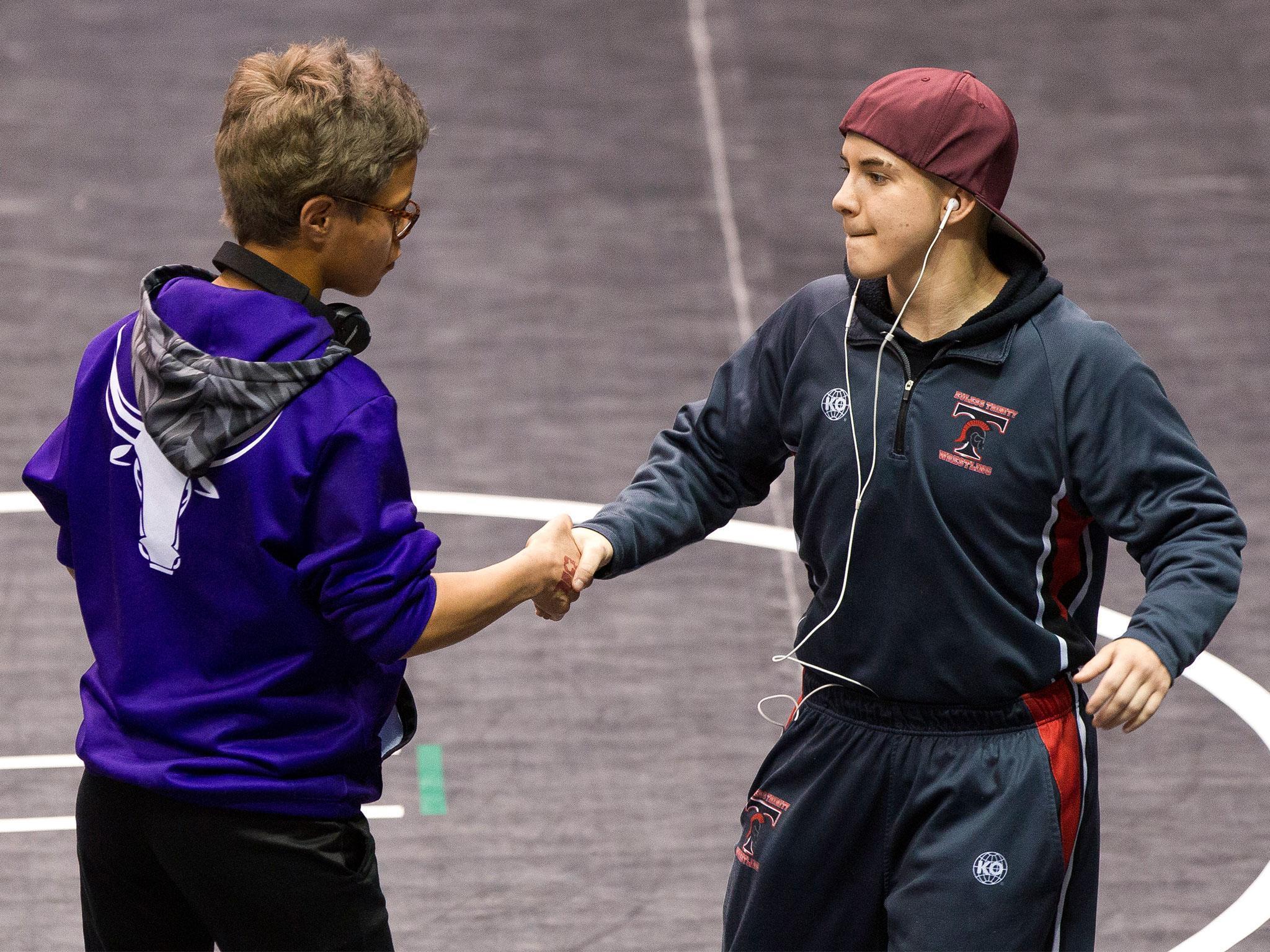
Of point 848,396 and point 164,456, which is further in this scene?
point 848,396

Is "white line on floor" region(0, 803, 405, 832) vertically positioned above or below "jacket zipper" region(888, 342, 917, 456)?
below

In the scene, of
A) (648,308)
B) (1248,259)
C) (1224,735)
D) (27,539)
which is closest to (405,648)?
(1224,735)

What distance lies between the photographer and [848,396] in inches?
127

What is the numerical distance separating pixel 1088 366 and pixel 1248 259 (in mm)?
4593

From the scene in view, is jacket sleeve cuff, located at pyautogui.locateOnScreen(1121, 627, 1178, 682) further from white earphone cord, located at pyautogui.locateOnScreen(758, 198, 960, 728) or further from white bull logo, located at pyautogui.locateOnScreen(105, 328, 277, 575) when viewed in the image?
white bull logo, located at pyautogui.locateOnScreen(105, 328, 277, 575)

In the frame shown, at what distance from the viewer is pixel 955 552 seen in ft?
10.2

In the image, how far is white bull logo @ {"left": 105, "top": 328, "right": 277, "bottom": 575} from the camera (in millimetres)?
2670

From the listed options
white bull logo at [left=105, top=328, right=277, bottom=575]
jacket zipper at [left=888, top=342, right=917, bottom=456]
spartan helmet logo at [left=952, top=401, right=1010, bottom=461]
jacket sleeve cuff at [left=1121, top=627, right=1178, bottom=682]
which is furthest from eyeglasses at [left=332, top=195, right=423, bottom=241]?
jacket sleeve cuff at [left=1121, top=627, right=1178, bottom=682]

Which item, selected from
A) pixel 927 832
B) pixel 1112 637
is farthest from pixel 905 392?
pixel 1112 637

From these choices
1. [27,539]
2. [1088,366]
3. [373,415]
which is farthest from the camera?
[27,539]

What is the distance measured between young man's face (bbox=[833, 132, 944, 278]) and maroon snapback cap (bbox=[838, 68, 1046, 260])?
0.03m

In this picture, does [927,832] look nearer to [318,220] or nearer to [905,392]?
[905,392]

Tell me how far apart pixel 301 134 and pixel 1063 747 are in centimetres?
160

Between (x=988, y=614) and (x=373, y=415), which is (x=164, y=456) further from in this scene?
(x=988, y=614)
